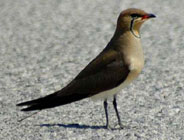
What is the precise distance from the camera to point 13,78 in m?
8.80

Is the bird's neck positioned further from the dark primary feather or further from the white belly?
the white belly

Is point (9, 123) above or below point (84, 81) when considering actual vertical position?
below

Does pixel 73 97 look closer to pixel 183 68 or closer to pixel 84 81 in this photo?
pixel 84 81

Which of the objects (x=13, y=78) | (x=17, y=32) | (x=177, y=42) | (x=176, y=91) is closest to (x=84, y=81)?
(x=176, y=91)

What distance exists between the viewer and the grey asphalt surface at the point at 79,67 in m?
6.43

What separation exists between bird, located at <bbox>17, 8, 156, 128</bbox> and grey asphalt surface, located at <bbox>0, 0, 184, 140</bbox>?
0.39 m

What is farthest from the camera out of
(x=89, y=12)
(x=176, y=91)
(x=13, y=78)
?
(x=89, y=12)

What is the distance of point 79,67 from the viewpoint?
9.47 metres

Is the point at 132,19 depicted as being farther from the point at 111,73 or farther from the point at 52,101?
the point at 52,101

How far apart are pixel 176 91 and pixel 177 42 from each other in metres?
3.21

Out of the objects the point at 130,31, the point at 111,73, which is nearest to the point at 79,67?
the point at 130,31

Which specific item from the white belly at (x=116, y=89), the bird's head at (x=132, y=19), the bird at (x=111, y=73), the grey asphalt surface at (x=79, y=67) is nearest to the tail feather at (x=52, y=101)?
the bird at (x=111, y=73)

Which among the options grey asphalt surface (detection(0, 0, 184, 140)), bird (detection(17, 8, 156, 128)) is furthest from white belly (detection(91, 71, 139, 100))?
grey asphalt surface (detection(0, 0, 184, 140))

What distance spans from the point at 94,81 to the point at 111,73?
217 mm
